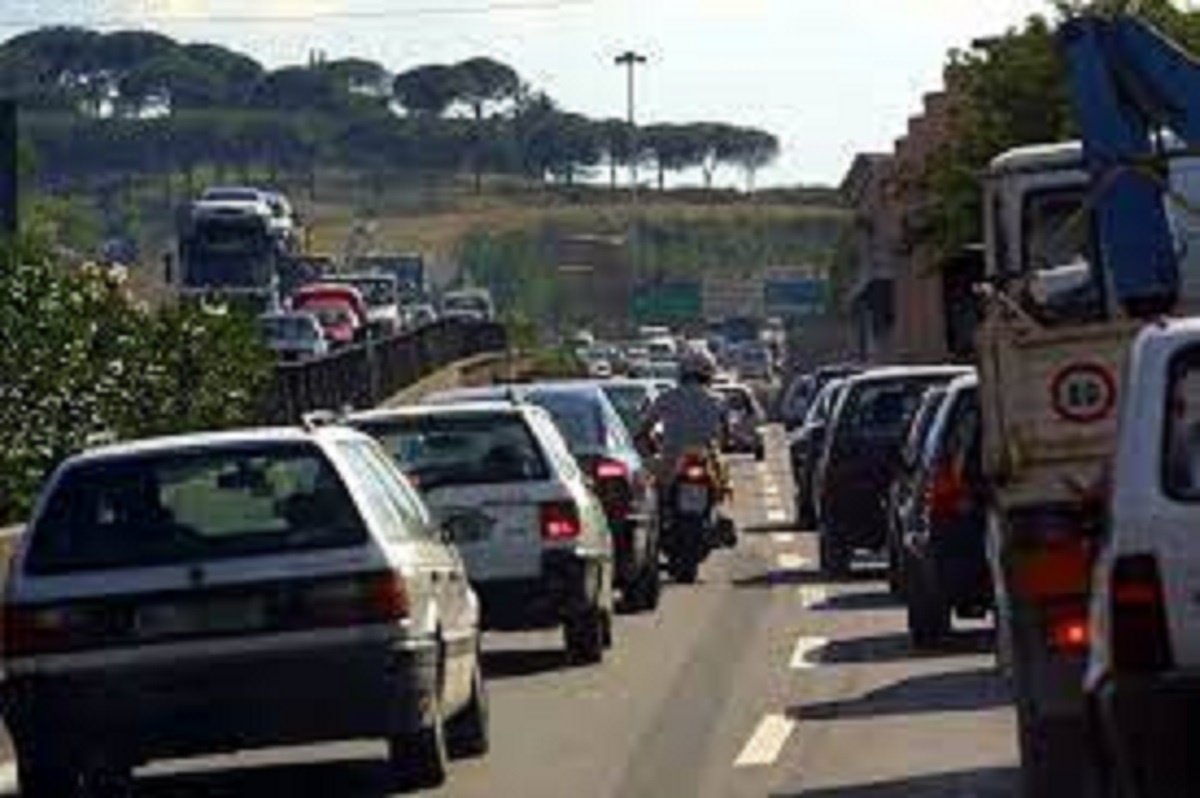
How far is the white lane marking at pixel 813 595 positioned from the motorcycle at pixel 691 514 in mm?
1040

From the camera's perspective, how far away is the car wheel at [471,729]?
58.0 feet

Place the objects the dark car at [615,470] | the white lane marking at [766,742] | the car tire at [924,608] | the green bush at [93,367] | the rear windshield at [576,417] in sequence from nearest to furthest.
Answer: the white lane marking at [766,742], the car tire at [924,608], the dark car at [615,470], the rear windshield at [576,417], the green bush at [93,367]

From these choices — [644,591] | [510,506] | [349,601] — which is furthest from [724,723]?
[644,591]

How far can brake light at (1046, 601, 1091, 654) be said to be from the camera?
45.2 ft

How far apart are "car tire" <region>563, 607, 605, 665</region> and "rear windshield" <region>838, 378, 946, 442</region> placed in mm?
7520

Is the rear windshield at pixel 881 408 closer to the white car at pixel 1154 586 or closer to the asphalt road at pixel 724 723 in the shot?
the asphalt road at pixel 724 723

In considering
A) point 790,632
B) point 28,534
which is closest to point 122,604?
point 28,534

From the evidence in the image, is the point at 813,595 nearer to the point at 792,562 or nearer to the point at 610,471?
the point at 610,471

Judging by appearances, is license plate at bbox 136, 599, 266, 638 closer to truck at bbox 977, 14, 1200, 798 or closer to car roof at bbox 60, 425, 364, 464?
car roof at bbox 60, 425, 364, 464

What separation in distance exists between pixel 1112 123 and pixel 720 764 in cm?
331

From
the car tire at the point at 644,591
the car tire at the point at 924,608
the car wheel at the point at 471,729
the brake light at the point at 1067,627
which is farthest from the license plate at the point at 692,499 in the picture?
the brake light at the point at 1067,627

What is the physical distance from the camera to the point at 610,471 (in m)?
26.7

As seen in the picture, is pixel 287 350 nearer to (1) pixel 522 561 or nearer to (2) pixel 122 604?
(1) pixel 522 561

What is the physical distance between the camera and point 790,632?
26.0 meters
